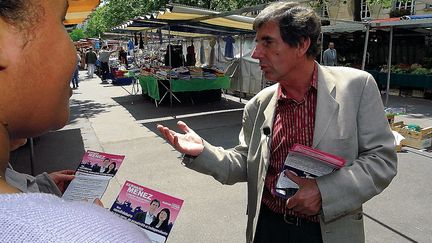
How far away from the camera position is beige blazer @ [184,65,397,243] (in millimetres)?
1451

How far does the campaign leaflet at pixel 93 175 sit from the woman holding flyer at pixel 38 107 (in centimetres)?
82

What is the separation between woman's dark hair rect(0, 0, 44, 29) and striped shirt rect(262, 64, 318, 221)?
1298mm

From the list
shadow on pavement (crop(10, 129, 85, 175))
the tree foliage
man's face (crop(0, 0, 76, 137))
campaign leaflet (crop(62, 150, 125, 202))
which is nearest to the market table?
shadow on pavement (crop(10, 129, 85, 175))

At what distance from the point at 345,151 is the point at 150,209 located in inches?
35.8

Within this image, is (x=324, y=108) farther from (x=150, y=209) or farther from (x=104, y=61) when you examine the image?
(x=104, y=61)

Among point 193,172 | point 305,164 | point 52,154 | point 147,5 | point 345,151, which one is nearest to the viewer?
point 305,164

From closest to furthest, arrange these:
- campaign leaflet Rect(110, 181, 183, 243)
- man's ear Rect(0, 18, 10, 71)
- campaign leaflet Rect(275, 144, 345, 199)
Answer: man's ear Rect(0, 18, 10, 71) → campaign leaflet Rect(110, 181, 183, 243) → campaign leaflet Rect(275, 144, 345, 199)

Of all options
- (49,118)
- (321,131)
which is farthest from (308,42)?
(49,118)

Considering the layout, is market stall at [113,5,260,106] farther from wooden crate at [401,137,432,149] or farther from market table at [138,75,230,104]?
wooden crate at [401,137,432,149]

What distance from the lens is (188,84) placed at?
10320 mm

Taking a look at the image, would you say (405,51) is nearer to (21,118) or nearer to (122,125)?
(122,125)

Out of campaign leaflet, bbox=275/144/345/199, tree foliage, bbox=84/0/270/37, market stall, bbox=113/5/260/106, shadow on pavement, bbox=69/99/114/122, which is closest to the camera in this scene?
campaign leaflet, bbox=275/144/345/199

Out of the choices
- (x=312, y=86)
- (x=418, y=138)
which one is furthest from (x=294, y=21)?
(x=418, y=138)

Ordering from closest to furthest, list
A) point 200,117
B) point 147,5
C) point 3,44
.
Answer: point 3,44 < point 200,117 < point 147,5
